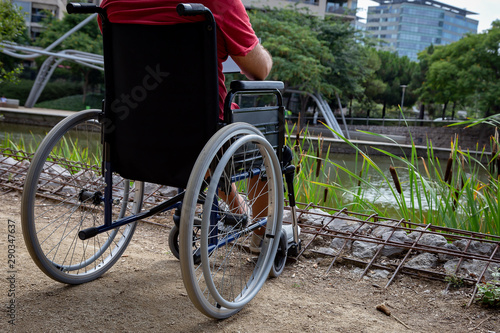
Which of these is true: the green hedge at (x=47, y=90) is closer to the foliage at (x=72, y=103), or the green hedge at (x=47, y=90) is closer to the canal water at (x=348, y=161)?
the foliage at (x=72, y=103)

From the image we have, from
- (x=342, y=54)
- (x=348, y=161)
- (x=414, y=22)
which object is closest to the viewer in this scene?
(x=348, y=161)

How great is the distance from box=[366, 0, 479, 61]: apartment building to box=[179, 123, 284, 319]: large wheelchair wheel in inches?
4997

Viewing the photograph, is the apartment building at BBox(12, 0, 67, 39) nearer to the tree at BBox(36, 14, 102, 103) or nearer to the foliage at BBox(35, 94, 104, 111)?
the tree at BBox(36, 14, 102, 103)

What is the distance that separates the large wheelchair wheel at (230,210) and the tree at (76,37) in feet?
75.3

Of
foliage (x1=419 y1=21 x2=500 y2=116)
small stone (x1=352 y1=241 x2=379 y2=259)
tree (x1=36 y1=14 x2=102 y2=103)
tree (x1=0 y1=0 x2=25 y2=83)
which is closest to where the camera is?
small stone (x1=352 y1=241 x2=379 y2=259)

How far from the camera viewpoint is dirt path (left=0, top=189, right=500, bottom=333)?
4.72ft

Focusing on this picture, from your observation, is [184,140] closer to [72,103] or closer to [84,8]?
[84,8]

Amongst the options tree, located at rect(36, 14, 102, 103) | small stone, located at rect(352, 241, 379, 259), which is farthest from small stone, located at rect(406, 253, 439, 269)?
tree, located at rect(36, 14, 102, 103)

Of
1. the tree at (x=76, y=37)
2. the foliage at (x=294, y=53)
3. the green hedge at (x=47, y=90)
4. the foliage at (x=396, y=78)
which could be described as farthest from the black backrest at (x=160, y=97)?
the foliage at (x=396, y=78)

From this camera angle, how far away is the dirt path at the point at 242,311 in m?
1.44

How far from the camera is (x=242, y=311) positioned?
5.16ft

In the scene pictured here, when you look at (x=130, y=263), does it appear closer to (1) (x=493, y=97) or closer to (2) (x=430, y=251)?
(2) (x=430, y=251)

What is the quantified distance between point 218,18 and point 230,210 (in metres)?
0.64

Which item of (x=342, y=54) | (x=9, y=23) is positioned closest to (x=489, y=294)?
(x=9, y=23)
